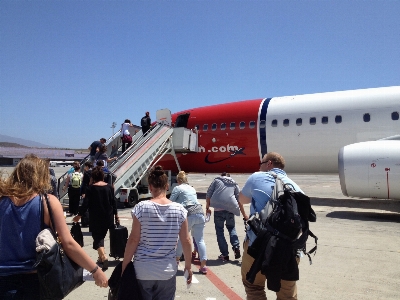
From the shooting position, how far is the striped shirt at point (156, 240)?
293 centimetres

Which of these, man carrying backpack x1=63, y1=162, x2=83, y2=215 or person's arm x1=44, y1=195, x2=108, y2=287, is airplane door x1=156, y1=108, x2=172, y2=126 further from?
person's arm x1=44, y1=195, x2=108, y2=287

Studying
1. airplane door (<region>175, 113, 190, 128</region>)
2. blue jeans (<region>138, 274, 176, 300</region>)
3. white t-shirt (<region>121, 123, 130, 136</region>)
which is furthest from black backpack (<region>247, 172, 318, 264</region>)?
airplane door (<region>175, 113, 190, 128</region>)

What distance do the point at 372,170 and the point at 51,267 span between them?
379 inches

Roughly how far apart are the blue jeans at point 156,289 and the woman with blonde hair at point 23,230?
0.57 meters

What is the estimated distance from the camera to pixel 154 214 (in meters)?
3.02

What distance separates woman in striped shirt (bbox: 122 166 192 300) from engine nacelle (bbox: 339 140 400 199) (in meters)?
8.35

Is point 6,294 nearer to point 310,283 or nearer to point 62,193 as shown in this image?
point 310,283

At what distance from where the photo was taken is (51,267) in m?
2.29

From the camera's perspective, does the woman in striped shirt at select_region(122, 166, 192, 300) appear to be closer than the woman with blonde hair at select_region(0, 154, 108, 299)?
No

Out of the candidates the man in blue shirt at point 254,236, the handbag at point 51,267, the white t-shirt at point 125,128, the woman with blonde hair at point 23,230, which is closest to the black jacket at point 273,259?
the man in blue shirt at point 254,236

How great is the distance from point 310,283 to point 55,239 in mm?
3816

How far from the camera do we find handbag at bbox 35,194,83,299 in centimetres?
227

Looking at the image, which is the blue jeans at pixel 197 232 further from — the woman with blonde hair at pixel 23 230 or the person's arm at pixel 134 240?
the woman with blonde hair at pixel 23 230

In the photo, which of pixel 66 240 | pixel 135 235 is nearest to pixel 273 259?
pixel 135 235
